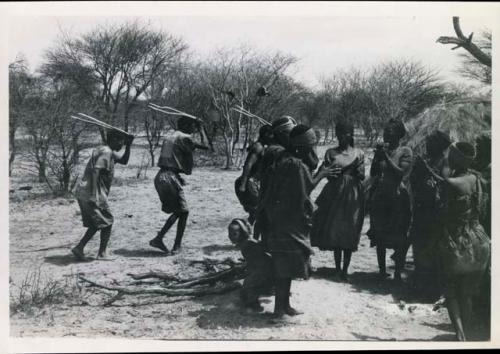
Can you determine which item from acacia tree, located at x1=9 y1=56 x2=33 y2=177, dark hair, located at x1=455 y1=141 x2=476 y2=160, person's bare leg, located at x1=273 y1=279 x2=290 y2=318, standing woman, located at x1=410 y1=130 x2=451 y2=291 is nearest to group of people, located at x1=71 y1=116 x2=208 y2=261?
acacia tree, located at x1=9 y1=56 x2=33 y2=177

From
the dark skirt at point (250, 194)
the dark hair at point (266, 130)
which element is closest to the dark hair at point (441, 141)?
the dark hair at point (266, 130)

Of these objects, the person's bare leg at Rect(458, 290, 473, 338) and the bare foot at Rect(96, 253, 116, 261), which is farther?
the bare foot at Rect(96, 253, 116, 261)

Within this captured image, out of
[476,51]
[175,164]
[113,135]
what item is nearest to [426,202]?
[476,51]

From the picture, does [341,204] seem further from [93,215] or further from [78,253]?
[78,253]

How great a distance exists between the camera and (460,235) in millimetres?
4250

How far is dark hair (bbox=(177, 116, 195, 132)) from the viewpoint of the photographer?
5.82 metres

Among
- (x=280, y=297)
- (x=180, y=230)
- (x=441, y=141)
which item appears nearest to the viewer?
(x=280, y=297)

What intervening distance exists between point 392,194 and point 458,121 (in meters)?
1.16

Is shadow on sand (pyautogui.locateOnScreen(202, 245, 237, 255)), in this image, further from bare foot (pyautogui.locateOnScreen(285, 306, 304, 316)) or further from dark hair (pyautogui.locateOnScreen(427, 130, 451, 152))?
dark hair (pyautogui.locateOnScreen(427, 130, 451, 152))

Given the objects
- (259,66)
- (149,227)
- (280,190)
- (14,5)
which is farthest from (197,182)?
(280,190)

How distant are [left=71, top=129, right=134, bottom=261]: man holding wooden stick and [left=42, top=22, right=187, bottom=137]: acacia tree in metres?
1.93

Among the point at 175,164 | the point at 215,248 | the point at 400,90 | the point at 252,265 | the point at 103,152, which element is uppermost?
the point at 400,90

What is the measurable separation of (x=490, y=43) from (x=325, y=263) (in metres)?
2.95

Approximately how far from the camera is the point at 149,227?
22.5 feet
